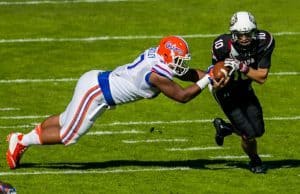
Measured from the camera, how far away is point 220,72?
11.1 meters

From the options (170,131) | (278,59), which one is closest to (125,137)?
(170,131)

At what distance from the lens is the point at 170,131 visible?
13.8 metres

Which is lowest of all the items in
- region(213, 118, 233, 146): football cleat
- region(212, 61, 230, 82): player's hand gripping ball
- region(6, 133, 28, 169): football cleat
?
region(213, 118, 233, 146): football cleat

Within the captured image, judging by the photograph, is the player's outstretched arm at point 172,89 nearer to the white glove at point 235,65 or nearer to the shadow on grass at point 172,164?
the white glove at point 235,65

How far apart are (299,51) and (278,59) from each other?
512mm

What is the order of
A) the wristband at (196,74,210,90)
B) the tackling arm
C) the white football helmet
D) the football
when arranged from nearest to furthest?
the football → the wristband at (196,74,210,90) → the white football helmet → the tackling arm

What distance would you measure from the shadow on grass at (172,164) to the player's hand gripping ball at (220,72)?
1277mm

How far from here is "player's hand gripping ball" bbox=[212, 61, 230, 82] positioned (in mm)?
11055

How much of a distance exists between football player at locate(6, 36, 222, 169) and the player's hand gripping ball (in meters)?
0.07

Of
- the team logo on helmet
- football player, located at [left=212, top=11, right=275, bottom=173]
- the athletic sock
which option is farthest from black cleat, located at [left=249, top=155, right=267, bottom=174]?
the athletic sock

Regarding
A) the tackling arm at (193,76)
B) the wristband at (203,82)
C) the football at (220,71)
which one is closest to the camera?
the football at (220,71)

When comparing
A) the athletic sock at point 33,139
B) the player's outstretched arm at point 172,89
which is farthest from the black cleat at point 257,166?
the athletic sock at point 33,139

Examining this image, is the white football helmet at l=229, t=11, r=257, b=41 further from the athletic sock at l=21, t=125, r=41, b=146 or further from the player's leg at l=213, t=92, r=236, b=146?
the athletic sock at l=21, t=125, r=41, b=146

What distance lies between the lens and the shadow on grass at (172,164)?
12062mm
